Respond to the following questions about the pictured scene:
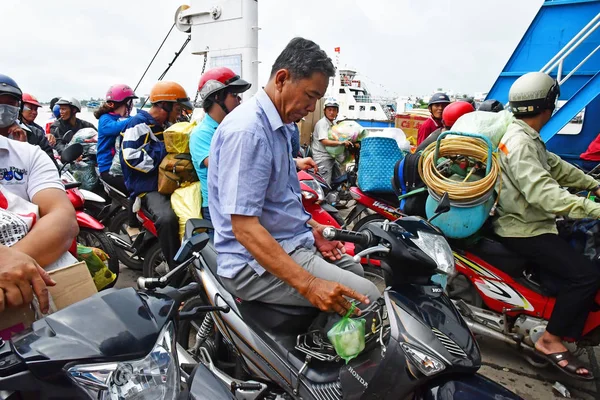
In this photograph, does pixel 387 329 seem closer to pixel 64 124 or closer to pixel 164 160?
pixel 164 160

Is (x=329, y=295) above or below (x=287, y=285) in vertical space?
above

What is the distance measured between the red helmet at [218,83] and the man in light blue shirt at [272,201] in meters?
1.73

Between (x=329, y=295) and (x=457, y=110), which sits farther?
(x=457, y=110)

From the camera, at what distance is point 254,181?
5.24 ft

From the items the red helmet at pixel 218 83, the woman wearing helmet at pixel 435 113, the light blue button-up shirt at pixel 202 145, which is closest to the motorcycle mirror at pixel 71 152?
the light blue button-up shirt at pixel 202 145

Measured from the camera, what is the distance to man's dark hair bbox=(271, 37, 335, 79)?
1659 millimetres

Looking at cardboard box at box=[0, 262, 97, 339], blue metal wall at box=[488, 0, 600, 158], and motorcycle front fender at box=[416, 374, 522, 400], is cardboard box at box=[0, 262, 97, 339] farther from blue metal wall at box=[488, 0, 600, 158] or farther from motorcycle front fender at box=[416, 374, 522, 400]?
blue metal wall at box=[488, 0, 600, 158]

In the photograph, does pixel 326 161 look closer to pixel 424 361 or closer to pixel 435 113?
pixel 435 113

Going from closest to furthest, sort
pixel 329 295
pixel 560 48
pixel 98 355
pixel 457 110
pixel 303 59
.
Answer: pixel 98 355, pixel 329 295, pixel 303 59, pixel 457 110, pixel 560 48

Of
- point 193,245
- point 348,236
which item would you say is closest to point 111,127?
point 193,245

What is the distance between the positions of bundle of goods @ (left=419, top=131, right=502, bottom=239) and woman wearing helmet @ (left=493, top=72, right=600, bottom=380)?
13cm

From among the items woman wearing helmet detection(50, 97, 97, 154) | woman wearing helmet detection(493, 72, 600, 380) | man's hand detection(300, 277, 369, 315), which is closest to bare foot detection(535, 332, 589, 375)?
woman wearing helmet detection(493, 72, 600, 380)

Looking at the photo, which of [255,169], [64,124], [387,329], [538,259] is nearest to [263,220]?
[255,169]

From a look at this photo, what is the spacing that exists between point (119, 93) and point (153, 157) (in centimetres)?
162
